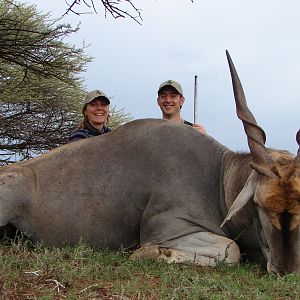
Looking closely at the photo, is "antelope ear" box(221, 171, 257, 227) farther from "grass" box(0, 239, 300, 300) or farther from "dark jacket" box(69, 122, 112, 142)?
"dark jacket" box(69, 122, 112, 142)

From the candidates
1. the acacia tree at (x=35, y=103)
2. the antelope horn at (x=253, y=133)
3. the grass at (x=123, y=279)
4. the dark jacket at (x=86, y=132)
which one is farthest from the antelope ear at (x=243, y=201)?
the acacia tree at (x=35, y=103)

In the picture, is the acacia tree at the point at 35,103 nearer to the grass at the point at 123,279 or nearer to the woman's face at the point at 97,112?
the woman's face at the point at 97,112

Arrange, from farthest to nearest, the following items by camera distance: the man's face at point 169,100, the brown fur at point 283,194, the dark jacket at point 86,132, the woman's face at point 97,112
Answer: the man's face at point 169,100
the woman's face at point 97,112
the dark jacket at point 86,132
the brown fur at point 283,194

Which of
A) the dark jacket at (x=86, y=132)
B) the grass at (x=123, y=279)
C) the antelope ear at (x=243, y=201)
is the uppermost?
the dark jacket at (x=86, y=132)

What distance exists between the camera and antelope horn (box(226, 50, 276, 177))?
3.84 meters

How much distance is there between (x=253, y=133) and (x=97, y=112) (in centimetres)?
256

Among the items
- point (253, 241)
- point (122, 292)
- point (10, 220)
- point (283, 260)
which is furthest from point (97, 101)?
point (122, 292)

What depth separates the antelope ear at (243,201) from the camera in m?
3.87

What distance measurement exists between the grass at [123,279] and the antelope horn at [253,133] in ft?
1.86

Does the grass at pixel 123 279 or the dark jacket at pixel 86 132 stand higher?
the dark jacket at pixel 86 132

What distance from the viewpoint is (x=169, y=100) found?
6594mm

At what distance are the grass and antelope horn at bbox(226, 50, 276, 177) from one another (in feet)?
1.86

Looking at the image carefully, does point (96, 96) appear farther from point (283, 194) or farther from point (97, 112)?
point (283, 194)

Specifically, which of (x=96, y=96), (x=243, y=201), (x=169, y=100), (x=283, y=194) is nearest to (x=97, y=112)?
(x=96, y=96)
